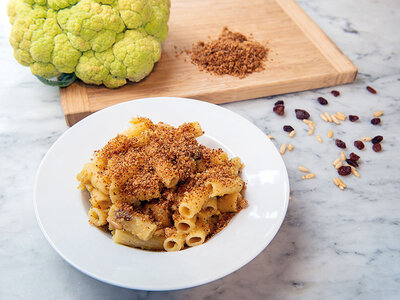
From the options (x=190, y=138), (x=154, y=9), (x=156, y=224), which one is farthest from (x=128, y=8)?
(x=156, y=224)

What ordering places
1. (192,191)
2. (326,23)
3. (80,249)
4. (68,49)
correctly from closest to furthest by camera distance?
(80,249) < (192,191) < (68,49) < (326,23)

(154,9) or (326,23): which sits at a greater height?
(154,9)

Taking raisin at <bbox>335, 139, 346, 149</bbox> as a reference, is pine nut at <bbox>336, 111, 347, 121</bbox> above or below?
above

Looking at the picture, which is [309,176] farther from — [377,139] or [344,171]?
[377,139]

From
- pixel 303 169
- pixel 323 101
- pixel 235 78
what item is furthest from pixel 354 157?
pixel 235 78

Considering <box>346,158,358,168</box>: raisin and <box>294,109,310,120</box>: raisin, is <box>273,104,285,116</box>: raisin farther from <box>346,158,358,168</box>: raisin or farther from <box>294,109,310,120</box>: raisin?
<box>346,158,358,168</box>: raisin

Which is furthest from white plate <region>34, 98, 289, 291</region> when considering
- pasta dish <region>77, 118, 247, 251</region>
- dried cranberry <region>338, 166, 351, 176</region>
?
dried cranberry <region>338, 166, 351, 176</region>

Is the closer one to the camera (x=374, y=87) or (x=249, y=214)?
(x=249, y=214)

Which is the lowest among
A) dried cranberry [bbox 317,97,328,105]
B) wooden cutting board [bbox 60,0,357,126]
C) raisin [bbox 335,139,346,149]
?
raisin [bbox 335,139,346,149]

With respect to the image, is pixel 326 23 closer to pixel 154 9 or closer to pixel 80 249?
pixel 154 9
